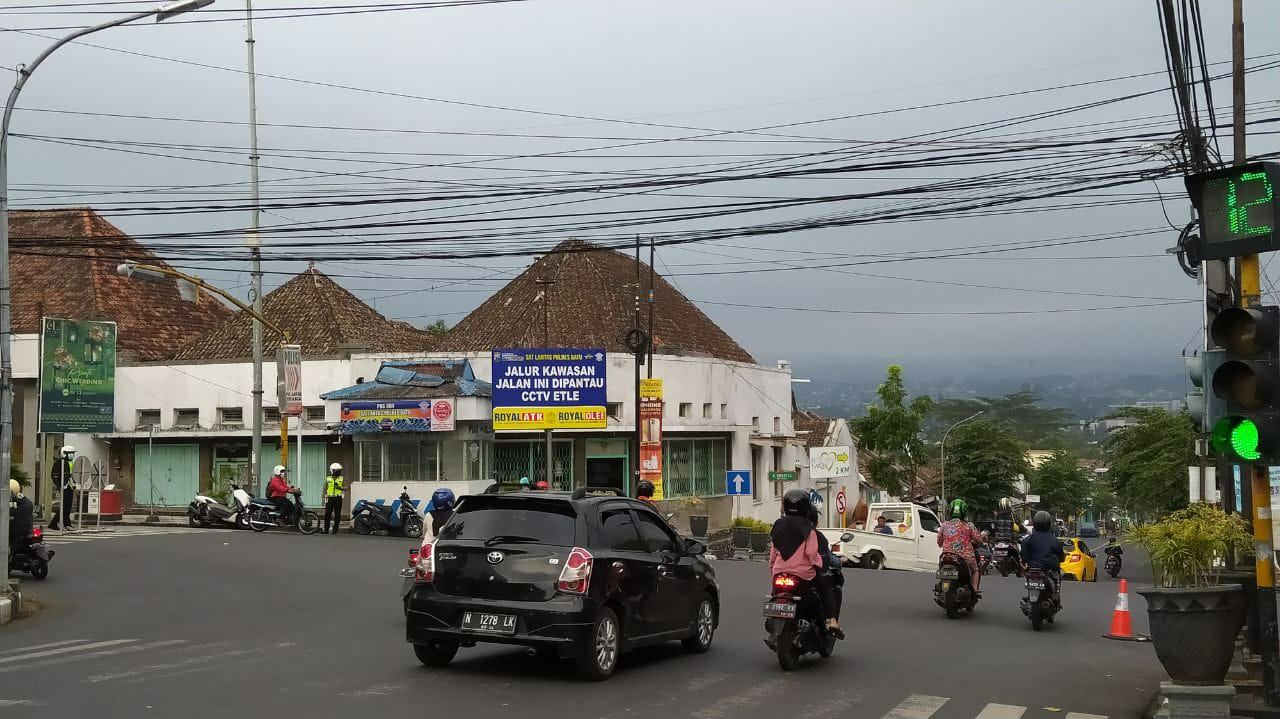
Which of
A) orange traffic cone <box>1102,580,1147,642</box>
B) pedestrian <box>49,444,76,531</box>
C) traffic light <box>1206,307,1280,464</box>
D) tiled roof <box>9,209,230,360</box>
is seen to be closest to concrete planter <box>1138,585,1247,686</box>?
traffic light <box>1206,307,1280,464</box>

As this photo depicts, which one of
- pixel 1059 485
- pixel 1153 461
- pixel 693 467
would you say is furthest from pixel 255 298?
pixel 1059 485

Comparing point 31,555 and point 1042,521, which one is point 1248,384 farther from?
point 31,555

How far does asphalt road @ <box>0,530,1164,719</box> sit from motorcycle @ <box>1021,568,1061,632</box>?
0.27 meters

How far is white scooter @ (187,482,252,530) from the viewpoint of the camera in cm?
3394

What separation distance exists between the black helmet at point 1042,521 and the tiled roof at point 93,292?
3294cm

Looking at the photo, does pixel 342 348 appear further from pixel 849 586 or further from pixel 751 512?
pixel 849 586

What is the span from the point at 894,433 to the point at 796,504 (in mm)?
48129

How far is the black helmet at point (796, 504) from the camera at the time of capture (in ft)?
40.7

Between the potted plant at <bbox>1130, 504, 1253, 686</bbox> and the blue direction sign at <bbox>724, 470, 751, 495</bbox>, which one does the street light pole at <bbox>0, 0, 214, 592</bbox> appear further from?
the blue direction sign at <bbox>724, 470, 751, 495</bbox>

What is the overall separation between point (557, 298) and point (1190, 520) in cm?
3752

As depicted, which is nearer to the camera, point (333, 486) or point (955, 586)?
point (955, 586)

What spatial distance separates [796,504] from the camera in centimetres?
1242

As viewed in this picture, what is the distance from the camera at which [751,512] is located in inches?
1811

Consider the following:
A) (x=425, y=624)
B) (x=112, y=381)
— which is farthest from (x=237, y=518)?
(x=425, y=624)
